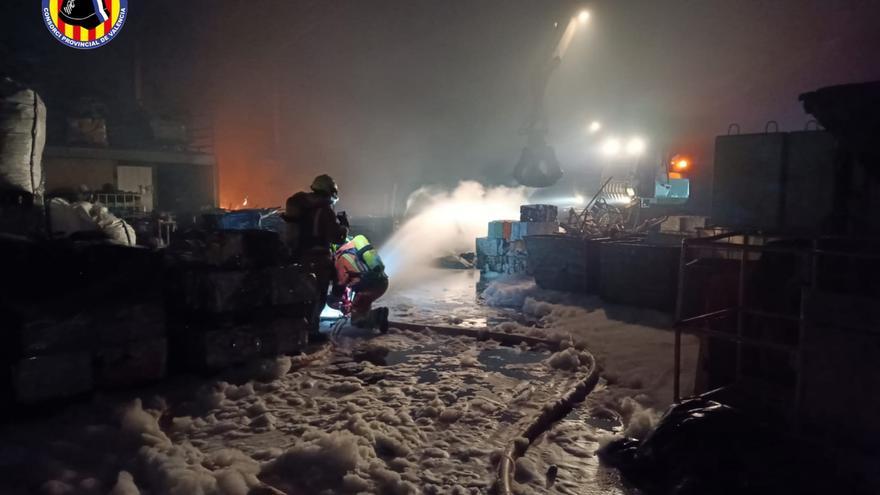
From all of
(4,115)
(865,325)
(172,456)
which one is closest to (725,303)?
(865,325)

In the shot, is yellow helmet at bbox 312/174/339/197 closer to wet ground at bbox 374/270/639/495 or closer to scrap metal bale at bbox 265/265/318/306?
scrap metal bale at bbox 265/265/318/306

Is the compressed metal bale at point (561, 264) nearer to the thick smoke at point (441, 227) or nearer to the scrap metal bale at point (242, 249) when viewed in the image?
the thick smoke at point (441, 227)

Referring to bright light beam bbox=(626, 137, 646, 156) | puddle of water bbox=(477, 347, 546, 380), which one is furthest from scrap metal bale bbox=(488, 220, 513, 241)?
bright light beam bbox=(626, 137, 646, 156)

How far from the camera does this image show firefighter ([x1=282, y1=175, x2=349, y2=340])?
661 cm

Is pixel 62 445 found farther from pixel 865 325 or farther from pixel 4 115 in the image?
pixel 4 115

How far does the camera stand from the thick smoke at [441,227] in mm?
Answer: 18641

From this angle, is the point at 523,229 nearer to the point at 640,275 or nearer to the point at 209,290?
the point at 640,275

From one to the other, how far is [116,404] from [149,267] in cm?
115

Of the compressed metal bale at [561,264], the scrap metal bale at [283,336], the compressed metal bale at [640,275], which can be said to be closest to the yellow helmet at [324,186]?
the scrap metal bale at [283,336]

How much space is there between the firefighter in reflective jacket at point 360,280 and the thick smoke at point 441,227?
18.6 ft

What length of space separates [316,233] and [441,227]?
1577 centimetres

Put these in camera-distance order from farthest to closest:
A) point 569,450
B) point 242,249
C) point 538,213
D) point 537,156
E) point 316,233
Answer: point 537,156, point 538,213, point 316,233, point 242,249, point 569,450

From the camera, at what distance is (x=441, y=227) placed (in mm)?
22312

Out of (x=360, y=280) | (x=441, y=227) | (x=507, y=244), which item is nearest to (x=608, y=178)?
(x=441, y=227)
